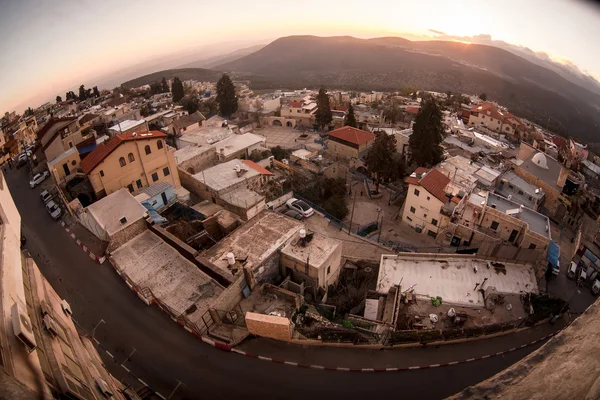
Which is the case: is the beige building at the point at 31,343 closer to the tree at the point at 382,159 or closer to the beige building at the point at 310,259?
the beige building at the point at 310,259

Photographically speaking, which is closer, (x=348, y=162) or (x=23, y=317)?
(x=23, y=317)

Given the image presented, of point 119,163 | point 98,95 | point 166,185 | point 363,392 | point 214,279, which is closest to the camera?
point 363,392

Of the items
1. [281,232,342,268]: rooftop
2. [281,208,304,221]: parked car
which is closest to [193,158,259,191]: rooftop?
[281,208,304,221]: parked car

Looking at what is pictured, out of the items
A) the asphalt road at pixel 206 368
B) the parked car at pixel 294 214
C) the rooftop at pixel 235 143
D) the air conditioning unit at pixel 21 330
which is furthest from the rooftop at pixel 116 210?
the air conditioning unit at pixel 21 330

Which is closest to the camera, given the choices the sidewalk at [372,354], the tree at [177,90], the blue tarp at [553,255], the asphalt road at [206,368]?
the asphalt road at [206,368]

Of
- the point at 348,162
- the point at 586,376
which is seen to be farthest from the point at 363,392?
the point at 348,162

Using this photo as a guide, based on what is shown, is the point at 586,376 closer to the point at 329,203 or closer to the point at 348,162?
the point at 329,203
